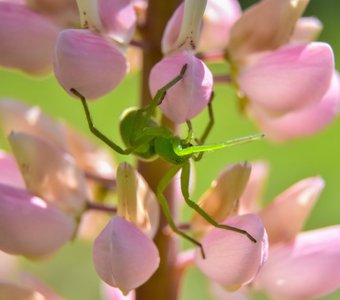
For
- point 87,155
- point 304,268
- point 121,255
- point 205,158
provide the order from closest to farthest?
point 121,255, point 304,268, point 87,155, point 205,158

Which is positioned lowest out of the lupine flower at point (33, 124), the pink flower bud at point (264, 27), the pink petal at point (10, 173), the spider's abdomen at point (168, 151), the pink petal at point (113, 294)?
the pink petal at point (113, 294)

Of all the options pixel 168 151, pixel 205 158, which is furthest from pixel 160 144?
pixel 205 158

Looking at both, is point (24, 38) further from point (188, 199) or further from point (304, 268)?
point (304, 268)

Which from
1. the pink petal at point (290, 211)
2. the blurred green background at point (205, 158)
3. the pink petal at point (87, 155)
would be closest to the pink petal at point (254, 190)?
the pink petal at point (290, 211)

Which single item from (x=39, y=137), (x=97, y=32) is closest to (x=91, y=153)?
(x=39, y=137)

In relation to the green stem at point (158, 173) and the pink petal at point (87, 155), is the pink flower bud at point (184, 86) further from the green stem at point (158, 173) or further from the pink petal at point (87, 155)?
the pink petal at point (87, 155)

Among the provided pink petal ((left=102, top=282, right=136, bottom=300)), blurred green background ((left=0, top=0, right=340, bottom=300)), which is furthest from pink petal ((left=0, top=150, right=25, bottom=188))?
blurred green background ((left=0, top=0, right=340, bottom=300))
